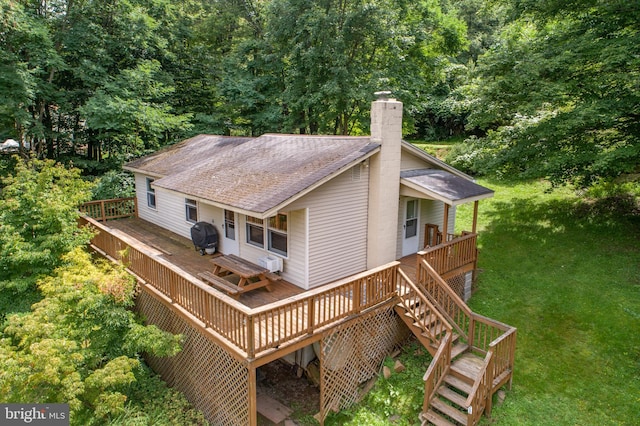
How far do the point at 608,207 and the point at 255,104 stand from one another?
17.1 metres

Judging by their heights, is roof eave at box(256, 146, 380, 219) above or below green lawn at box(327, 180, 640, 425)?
above

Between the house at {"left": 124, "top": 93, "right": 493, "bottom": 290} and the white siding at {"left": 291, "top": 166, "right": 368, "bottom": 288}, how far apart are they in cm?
2

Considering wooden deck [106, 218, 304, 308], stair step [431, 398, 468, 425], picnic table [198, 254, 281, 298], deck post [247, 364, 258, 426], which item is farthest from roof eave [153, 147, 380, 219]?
stair step [431, 398, 468, 425]

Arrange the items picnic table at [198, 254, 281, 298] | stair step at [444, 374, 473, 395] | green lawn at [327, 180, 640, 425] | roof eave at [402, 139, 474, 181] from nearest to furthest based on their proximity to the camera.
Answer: stair step at [444, 374, 473, 395] → green lawn at [327, 180, 640, 425] → picnic table at [198, 254, 281, 298] → roof eave at [402, 139, 474, 181]

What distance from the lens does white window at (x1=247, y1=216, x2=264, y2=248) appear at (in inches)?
406

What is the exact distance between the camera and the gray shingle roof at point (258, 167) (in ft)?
28.2

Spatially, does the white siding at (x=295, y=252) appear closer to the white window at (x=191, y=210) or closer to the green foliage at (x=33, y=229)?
the white window at (x=191, y=210)

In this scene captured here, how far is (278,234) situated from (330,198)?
1.59 meters

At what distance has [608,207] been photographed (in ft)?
50.3

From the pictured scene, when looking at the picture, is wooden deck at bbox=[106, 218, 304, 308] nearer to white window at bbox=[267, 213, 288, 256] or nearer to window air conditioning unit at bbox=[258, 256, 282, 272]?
window air conditioning unit at bbox=[258, 256, 282, 272]

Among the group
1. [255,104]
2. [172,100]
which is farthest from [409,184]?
[172,100]

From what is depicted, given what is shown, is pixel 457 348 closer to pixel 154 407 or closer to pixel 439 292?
pixel 439 292

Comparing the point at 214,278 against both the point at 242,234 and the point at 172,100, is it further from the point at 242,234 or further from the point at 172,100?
the point at 172,100

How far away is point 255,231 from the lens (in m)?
10.5
